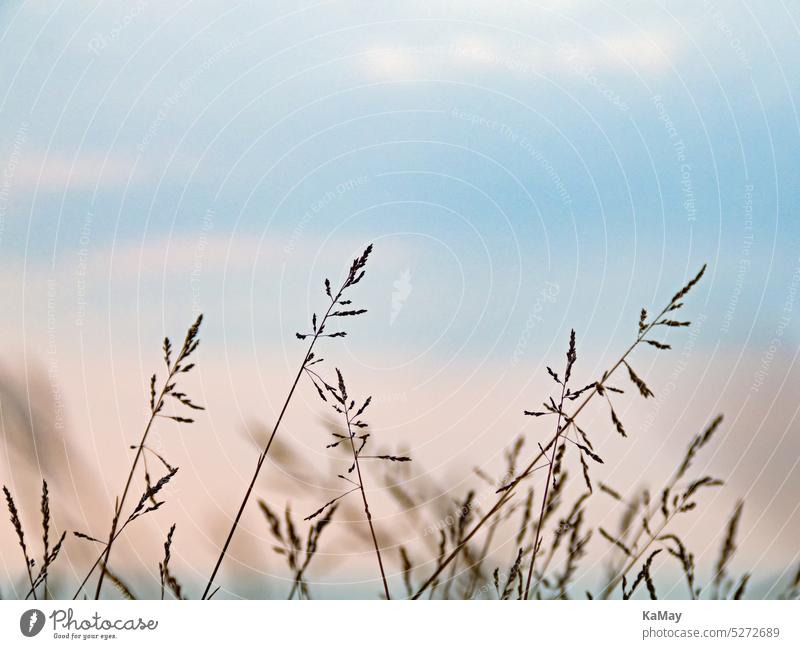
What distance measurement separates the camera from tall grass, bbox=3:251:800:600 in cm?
188

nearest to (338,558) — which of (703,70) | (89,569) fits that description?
(89,569)

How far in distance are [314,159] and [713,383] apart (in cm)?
111

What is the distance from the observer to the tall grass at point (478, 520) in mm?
1876

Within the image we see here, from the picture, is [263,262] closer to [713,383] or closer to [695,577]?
[713,383]
